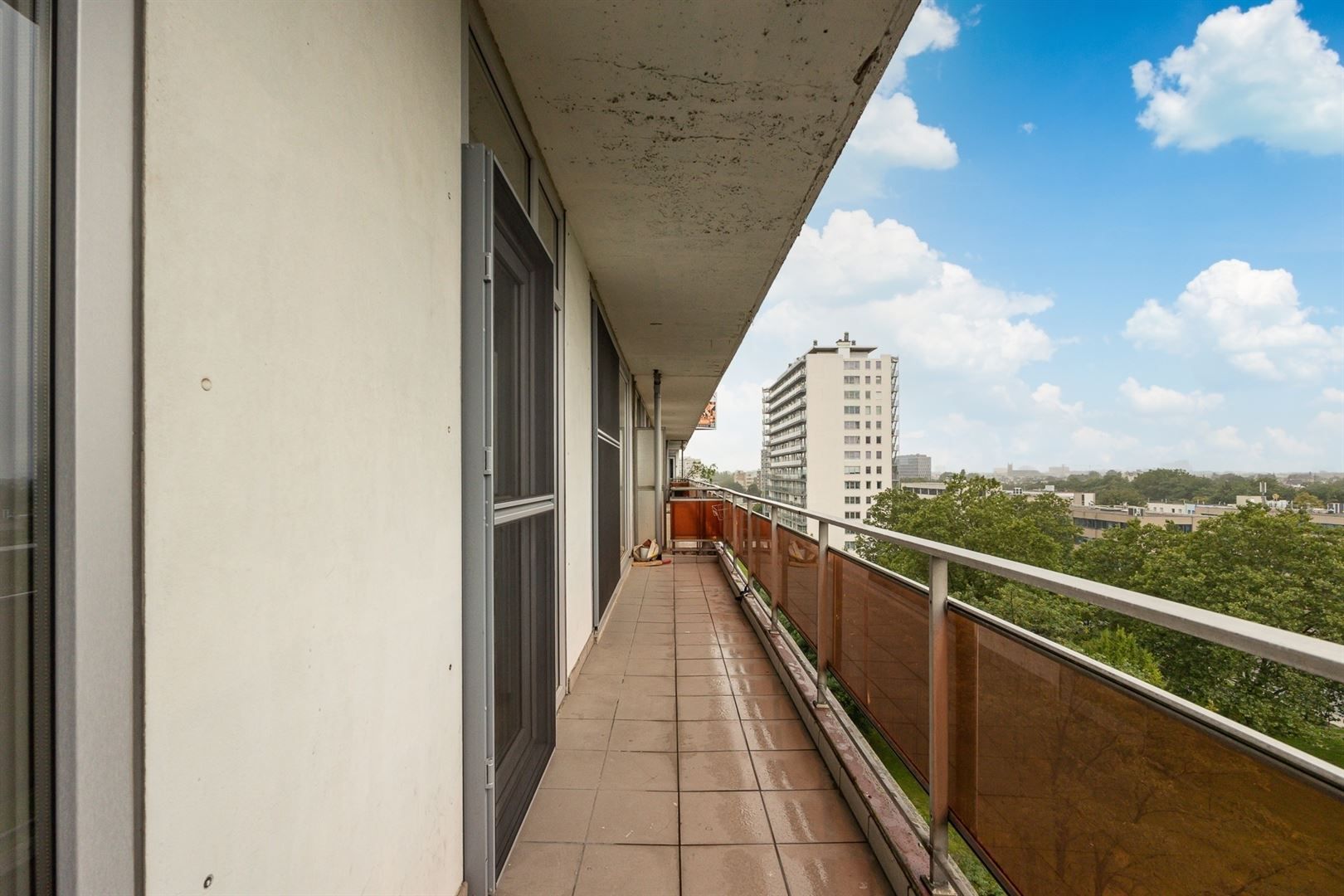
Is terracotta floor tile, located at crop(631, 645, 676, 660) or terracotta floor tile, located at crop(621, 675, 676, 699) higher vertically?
terracotta floor tile, located at crop(621, 675, 676, 699)

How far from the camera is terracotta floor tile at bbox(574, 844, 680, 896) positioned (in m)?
1.90

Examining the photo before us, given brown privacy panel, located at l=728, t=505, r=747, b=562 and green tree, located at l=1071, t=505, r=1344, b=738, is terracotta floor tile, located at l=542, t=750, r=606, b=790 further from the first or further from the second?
green tree, located at l=1071, t=505, r=1344, b=738

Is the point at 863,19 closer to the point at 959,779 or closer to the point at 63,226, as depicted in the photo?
the point at 63,226

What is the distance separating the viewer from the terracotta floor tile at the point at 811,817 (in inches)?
84.8

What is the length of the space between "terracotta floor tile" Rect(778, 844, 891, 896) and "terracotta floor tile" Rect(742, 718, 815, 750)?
0.75 metres

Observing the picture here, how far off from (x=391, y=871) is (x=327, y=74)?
155 cm

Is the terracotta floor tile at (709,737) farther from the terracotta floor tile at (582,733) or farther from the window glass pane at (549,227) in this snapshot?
the window glass pane at (549,227)

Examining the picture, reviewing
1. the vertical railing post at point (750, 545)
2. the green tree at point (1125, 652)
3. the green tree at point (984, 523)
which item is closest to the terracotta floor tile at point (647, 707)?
the vertical railing post at point (750, 545)

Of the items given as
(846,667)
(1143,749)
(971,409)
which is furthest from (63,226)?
(971,409)

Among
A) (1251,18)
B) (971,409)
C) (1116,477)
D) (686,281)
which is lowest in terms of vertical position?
(1116,477)

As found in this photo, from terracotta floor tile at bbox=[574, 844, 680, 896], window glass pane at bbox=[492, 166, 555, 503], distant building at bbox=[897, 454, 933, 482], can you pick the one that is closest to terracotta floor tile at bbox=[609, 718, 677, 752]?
terracotta floor tile at bbox=[574, 844, 680, 896]

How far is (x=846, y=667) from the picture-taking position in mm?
2666

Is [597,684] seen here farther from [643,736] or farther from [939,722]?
[939,722]

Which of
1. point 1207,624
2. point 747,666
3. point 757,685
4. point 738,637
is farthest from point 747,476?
point 1207,624
